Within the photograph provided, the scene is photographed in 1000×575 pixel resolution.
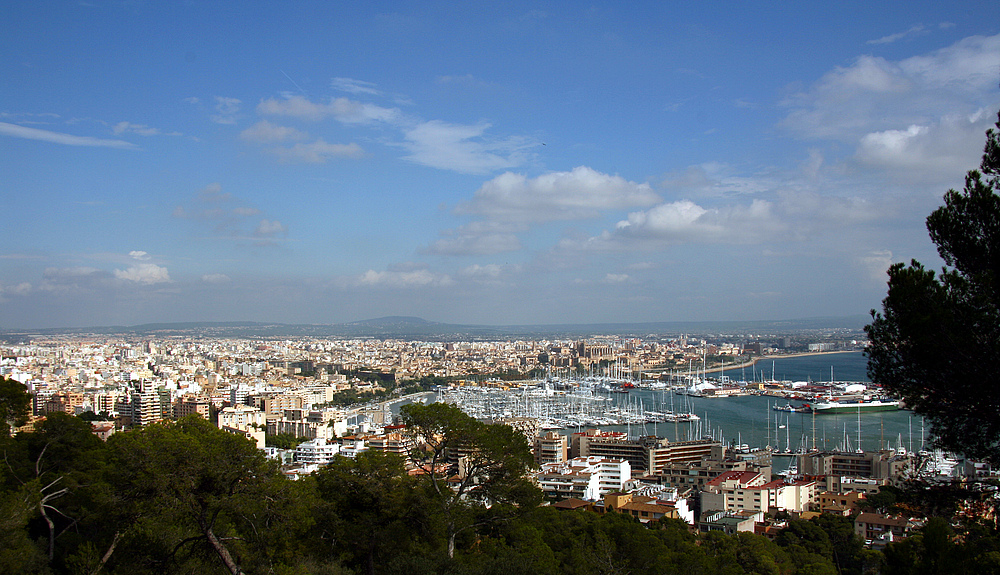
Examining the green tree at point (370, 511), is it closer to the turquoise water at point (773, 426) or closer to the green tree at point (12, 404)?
the green tree at point (12, 404)

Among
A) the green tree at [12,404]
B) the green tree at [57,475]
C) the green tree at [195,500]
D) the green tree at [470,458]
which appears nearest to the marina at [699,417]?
the green tree at [470,458]

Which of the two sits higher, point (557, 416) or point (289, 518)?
point (289, 518)

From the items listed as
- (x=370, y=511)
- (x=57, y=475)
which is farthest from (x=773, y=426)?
(x=57, y=475)

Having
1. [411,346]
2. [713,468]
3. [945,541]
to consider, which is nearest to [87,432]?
[945,541]

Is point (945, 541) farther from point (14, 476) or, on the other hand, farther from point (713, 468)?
point (713, 468)

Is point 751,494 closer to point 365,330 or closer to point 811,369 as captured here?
point 811,369

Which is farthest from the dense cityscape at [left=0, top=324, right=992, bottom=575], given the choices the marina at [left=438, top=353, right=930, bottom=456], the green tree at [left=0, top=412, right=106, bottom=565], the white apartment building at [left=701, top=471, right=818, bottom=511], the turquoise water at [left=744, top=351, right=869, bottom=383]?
the turquoise water at [left=744, top=351, right=869, bottom=383]
